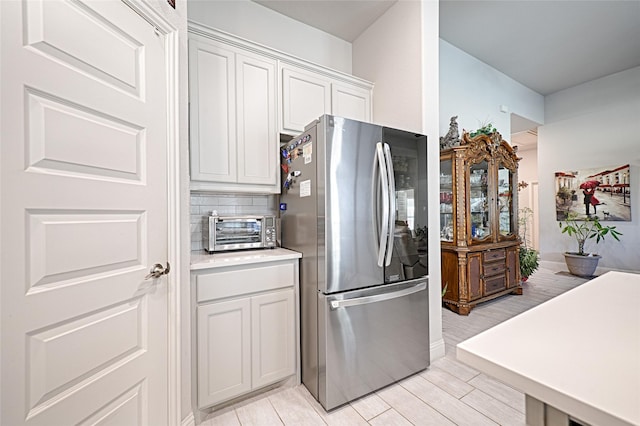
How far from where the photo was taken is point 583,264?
445 cm

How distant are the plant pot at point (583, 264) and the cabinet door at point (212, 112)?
5.63 m

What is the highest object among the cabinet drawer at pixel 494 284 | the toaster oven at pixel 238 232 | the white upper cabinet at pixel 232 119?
the white upper cabinet at pixel 232 119

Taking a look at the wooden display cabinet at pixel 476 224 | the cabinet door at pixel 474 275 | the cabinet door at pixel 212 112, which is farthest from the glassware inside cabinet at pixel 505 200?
the cabinet door at pixel 212 112

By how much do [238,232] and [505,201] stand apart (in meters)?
3.47

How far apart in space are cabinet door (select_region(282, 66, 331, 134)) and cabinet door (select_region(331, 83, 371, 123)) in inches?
2.9

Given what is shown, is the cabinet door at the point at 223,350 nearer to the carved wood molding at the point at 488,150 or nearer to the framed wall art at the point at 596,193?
the carved wood molding at the point at 488,150

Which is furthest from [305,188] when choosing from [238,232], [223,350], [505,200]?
[505,200]

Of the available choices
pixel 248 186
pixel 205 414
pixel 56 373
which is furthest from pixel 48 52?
pixel 205 414

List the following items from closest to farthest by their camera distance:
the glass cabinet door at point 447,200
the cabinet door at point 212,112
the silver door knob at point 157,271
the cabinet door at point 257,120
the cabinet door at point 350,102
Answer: the silver door knob at point 157,271
the cabinet door at point 212,112
the cabinet door at point 257,120
the cabinet door at point 350,102
the glass cabinet door at point 447,200

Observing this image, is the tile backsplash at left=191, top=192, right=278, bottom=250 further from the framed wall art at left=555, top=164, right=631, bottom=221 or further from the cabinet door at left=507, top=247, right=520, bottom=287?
the framed wall art at left=555, top=164, right=631, bottom=221

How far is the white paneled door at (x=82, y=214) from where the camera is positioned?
80cm

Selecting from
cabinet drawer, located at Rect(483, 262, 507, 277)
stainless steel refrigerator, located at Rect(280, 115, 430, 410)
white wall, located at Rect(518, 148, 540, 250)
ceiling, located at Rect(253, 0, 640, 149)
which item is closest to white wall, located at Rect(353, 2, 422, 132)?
ceiling, located at Rect(253, 0, 640, 149)

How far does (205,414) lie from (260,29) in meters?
3.00

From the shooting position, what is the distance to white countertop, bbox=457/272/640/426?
0.43m
